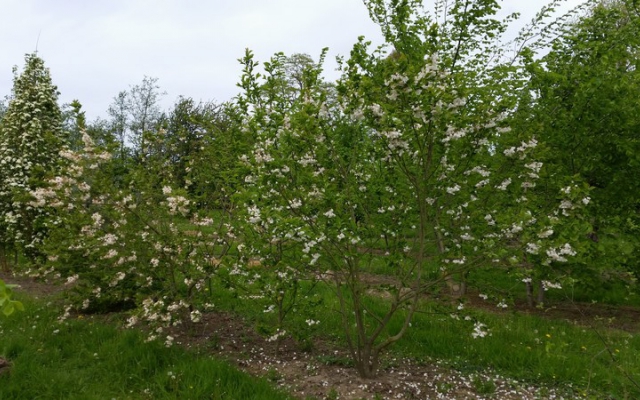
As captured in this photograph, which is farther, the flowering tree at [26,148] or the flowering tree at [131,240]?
the flowering tree at [26,148]

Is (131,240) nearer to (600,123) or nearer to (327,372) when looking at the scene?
(327,372)

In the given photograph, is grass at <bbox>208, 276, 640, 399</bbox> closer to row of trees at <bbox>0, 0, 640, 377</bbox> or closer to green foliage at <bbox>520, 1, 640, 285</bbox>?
row of trees at <bbox>0, 0, 640, 377</bbox>

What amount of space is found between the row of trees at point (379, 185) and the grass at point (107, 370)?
485 millimetres

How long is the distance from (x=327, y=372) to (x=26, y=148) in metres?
9.56

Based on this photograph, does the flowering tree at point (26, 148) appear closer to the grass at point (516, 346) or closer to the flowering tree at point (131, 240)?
the flowering tree at point (131, 240)

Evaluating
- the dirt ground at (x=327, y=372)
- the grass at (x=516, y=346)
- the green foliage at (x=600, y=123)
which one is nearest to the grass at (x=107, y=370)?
the dirt ground at (x=327, y=372)

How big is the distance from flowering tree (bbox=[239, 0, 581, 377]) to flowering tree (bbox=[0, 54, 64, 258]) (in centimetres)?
770

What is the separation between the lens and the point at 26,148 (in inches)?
401

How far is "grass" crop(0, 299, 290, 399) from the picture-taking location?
4.48 meters

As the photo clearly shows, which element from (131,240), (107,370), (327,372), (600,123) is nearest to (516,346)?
(327,372)

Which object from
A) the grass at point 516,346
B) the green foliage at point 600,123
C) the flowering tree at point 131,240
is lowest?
the grass at point 516,346

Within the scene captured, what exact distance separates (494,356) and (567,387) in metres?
0.87

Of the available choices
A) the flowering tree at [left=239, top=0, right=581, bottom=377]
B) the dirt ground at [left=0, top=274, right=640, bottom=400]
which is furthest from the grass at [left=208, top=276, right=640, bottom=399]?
the flowering tree at [left=239, top=0, right=581, bottom=377]

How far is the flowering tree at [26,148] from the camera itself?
1001cm
